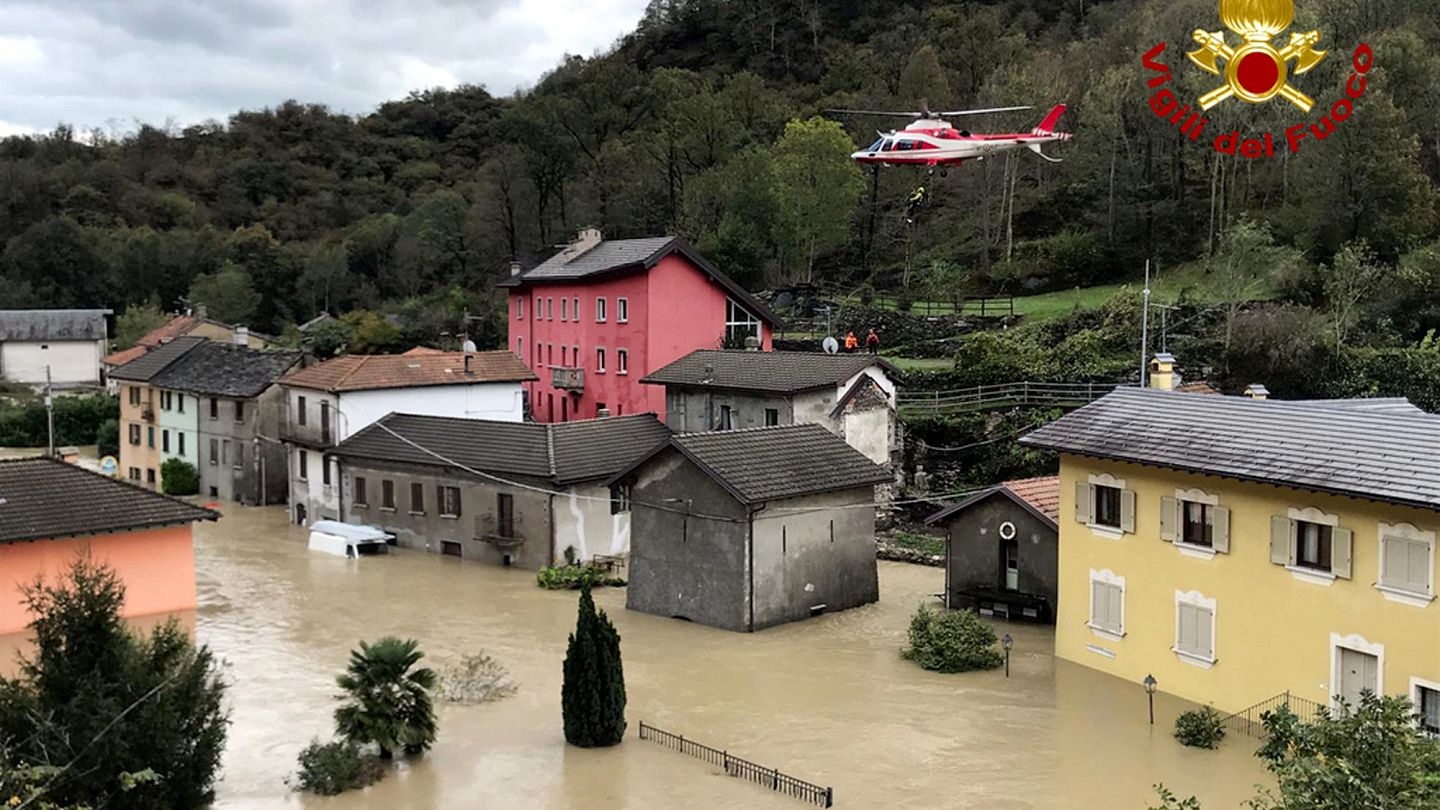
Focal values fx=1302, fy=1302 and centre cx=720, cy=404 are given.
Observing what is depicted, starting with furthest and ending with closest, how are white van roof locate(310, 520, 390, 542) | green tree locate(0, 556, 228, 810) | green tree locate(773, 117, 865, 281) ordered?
green tree locate(773, 117, 865, 281) → white van roof locate(310, 520, 390, 542) → green tree locate(0, 556, 228, 810)

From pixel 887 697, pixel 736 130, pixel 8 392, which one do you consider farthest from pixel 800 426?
pixel 8 392

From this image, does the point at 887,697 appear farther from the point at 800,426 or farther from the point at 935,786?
the point at 800,426

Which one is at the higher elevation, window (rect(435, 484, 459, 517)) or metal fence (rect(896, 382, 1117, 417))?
metal fence (rect(896, 382, 1117, 417))

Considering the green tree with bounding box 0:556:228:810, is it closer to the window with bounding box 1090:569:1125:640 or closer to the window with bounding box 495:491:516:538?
the window with bounding box 1090:569:1125:640

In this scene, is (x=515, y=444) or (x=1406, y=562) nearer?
(x=1406, y=562)

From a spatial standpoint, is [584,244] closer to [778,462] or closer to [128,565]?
[778,462]

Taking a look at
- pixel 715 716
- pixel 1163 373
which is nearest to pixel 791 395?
pixel 1163 373

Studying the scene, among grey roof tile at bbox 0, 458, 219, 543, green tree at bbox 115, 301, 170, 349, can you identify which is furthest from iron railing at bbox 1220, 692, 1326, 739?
green tree at bbox 115, 301, 170, 349
